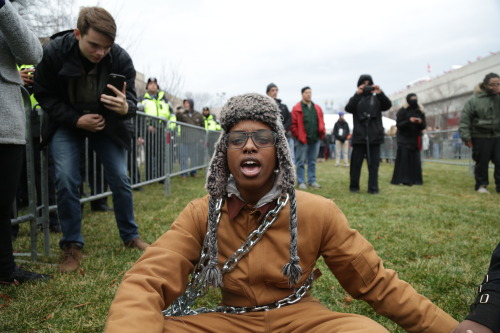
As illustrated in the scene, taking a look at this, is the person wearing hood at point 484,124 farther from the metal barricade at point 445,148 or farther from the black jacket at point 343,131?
the black jacket at point 343,131

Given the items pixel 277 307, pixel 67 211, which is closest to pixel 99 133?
pixel 67 211

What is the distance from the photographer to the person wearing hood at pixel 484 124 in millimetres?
7762

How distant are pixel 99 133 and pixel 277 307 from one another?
2.48 meters

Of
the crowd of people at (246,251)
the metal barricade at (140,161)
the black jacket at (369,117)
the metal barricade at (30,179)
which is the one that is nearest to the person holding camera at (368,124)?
the black jacket at (369,117)

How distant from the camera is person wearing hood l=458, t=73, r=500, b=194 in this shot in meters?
7.76

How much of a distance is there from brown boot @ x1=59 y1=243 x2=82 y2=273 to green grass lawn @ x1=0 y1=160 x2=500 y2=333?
0.07 meters

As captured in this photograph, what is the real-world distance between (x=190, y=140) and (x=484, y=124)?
21.9ft

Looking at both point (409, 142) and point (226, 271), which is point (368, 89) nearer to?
point (409, 142)

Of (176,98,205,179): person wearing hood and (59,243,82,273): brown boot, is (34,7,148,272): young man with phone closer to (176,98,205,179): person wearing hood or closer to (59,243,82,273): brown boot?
(59,243,82,273): brown boot

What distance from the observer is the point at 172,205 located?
6523 mm

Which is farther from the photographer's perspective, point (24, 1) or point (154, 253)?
point (24, 1)

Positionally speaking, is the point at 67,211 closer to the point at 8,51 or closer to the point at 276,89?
the point at 8,51

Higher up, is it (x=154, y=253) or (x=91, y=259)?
(x=154, y=253)

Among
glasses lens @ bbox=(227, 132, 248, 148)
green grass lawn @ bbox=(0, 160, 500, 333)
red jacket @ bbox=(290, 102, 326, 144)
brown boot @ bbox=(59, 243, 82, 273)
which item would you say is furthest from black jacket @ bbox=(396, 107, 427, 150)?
glasses lens @ bbox=(227, 132, 248, 148)
